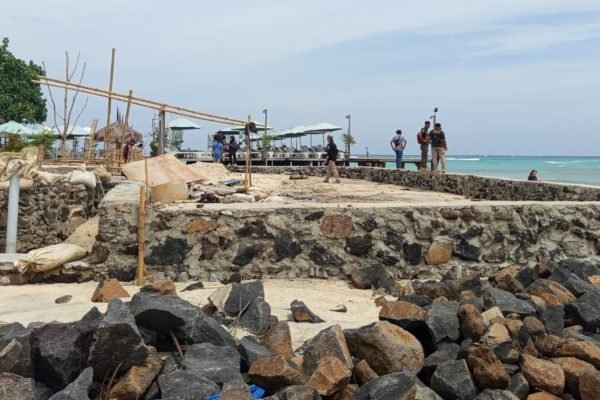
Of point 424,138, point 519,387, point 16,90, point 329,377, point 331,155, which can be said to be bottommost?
point 519,387

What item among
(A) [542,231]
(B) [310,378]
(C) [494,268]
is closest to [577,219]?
(A) [542,231]

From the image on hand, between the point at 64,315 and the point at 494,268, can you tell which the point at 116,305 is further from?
the point at 494,268

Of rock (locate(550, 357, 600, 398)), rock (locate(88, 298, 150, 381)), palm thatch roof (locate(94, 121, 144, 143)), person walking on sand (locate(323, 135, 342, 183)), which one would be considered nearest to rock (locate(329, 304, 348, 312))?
rock (locate(550, 357, 600, 398))

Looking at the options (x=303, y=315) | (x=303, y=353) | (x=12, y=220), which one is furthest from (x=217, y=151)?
(x=303, y=353)

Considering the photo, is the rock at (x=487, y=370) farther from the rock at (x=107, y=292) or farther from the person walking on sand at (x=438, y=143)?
the person walking on sand at (x=438, y=143)

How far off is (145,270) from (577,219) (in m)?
4.23

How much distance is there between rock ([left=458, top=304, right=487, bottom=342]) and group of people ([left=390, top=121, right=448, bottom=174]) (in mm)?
13270

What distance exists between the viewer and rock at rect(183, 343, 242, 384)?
279cm

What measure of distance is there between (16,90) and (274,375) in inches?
1453

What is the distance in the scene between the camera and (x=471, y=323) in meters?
3.43

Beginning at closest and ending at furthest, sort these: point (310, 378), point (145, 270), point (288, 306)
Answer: point (310, 378)
point (288, 306)
point (145, 270)

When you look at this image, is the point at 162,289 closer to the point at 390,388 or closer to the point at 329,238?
the point at 390,388

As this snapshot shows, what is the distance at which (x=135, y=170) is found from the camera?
1020cm

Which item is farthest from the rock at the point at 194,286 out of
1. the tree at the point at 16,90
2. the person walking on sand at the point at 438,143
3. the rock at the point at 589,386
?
the tree at the point at 16,90
